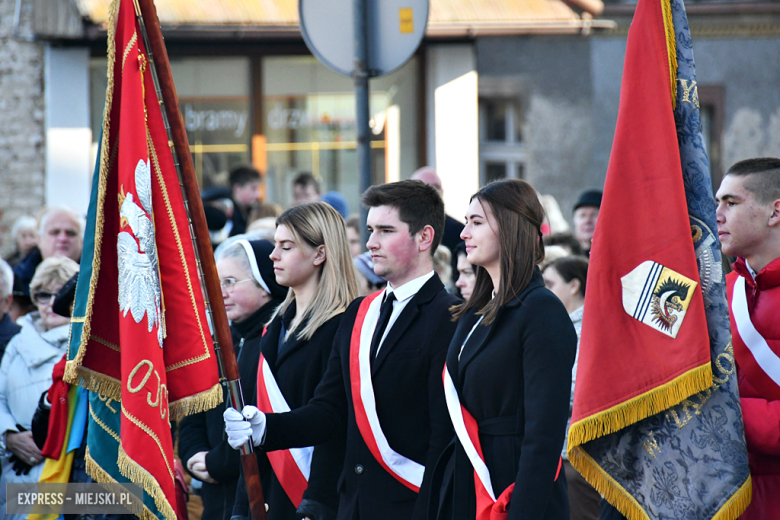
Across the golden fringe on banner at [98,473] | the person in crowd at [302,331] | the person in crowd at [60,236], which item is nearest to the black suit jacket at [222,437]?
the person in crowd at [302,331]

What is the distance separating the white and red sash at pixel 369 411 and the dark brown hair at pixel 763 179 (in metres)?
1.40

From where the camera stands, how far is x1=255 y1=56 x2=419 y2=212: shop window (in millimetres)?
10633

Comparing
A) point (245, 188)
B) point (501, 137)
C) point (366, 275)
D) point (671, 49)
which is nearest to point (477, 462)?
point (671, 49)

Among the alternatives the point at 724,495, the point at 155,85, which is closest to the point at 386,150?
the point at 155,85

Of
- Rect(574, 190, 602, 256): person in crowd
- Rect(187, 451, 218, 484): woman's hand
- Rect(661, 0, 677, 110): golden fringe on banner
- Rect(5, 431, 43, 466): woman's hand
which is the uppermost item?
Rect(661, 0, 677, 110): golden fringe on banner

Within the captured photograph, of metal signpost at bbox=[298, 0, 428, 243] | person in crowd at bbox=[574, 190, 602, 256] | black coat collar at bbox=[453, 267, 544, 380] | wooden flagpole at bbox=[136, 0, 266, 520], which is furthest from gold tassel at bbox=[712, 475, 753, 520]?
person in crowd at bbox=[574, 190, 602, 256]

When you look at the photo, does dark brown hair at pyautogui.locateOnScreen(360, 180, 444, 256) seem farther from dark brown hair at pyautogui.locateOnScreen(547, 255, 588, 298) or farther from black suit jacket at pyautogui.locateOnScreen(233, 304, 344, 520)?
dark brown hair at pyautogui.locateOnScreen(547, 255, 588, 298)

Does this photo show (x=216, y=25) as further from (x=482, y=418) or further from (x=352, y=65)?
(x=482, y=418)

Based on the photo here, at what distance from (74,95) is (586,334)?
8493mm

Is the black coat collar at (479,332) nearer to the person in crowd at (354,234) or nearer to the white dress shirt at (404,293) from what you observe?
the white dress shirt at (404,293)

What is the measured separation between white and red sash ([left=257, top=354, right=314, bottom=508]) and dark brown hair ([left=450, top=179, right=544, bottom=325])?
3.40 ft

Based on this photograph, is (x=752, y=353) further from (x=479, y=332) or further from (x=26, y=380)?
(x=26, y=380)

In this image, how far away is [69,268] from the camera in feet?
16.4

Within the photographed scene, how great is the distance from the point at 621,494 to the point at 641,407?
0.30m
